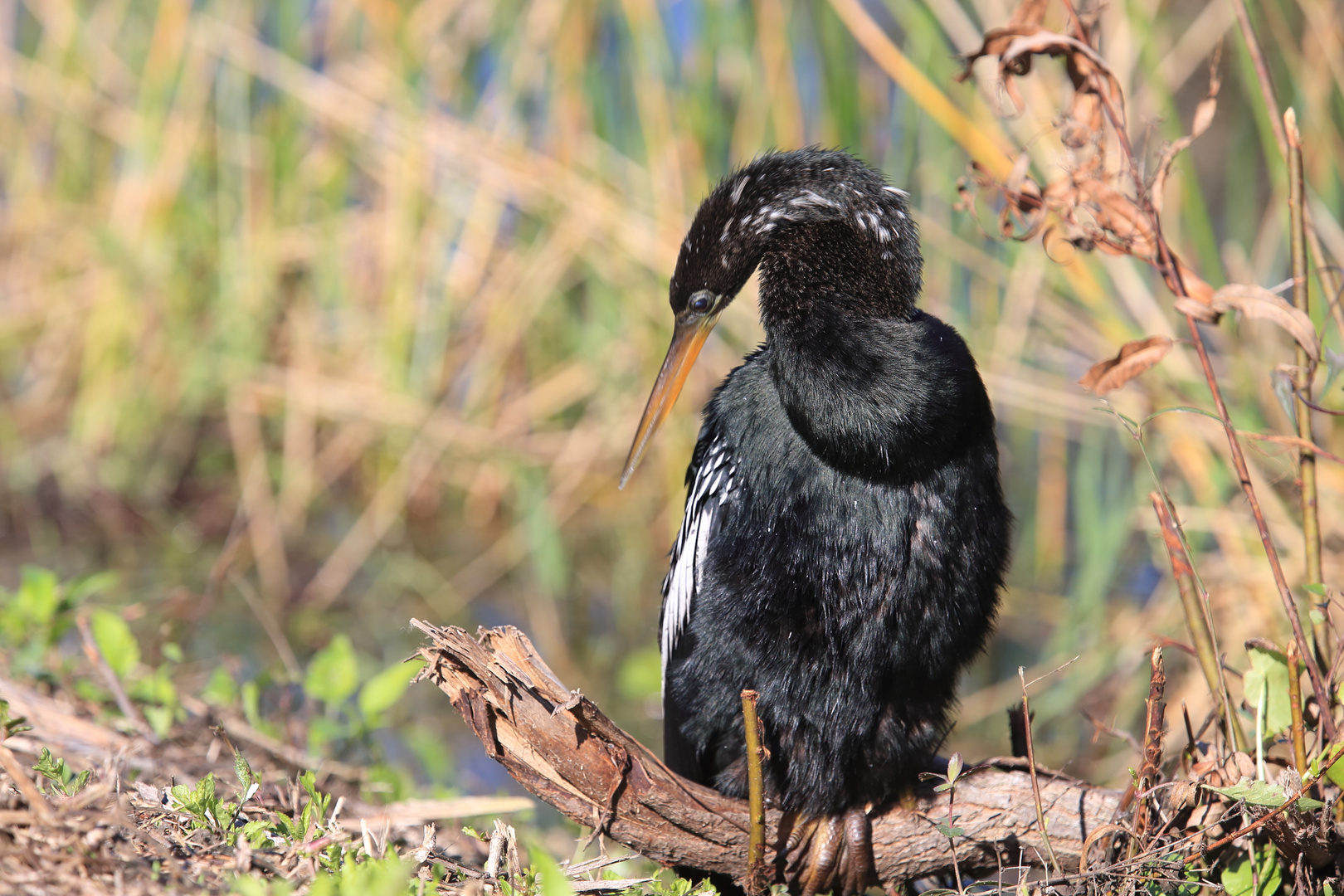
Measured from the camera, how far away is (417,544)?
5.37m

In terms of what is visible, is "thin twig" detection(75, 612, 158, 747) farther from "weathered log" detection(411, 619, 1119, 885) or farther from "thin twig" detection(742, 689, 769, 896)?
"thin twig" detection(742, 689, 769, 896)

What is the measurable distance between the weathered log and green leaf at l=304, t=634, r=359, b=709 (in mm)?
884

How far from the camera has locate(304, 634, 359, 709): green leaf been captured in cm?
280

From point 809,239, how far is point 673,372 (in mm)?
433

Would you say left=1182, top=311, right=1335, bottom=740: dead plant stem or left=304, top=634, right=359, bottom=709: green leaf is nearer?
left=1182, top=311, right=1335, bottom=740: dead plant stem

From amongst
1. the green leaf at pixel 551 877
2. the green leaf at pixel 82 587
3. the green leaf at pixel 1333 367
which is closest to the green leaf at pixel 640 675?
the green leaf at pixel 82 587

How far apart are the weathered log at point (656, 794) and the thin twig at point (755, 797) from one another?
5 cm

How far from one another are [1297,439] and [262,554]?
410 centimetres

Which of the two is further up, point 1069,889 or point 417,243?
point 417,243

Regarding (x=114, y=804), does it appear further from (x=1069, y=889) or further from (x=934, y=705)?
(x=1069, y=889)

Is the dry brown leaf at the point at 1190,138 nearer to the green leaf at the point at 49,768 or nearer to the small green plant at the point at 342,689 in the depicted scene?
the small green plant at the point at 342,689

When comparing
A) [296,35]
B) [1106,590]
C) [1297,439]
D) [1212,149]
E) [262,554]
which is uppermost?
[1212,149]

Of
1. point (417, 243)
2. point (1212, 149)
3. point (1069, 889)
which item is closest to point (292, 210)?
point (417, 243)

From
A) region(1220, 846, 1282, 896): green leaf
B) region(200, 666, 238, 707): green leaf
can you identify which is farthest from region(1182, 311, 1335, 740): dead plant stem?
region(200, 666, 238, 707): green leaf
